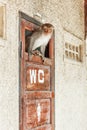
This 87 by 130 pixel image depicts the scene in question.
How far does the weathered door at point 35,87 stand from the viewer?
116 inches

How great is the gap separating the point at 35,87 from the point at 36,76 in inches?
4.8

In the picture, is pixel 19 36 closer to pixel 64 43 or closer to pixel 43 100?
pixel 43 100

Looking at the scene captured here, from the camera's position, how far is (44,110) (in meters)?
3.42

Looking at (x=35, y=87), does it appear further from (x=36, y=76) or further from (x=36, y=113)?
(x=36, y=113)

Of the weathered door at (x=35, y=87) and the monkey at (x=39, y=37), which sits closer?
the weathered door at (x=35, y=87)

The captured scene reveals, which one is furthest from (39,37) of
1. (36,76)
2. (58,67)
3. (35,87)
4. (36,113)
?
(58,67)

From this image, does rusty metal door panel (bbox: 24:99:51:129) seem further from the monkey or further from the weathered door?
the monkey

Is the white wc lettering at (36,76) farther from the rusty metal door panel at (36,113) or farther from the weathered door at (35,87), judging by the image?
the rusty metal door panel at (36,113)

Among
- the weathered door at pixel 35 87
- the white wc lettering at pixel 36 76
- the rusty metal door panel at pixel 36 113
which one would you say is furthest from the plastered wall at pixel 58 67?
the white wc lettering at pixel 36 76

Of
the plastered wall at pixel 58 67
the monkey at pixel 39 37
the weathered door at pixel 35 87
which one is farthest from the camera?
the monkey at pixel 39 37

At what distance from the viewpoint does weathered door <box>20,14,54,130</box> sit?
9.66 feet

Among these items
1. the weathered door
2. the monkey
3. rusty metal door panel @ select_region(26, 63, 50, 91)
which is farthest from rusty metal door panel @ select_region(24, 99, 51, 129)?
the monkey

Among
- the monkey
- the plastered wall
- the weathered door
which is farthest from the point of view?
the monkey

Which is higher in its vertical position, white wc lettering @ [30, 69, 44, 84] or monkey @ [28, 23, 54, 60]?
monkey @ [28, 23, 54, 60]
